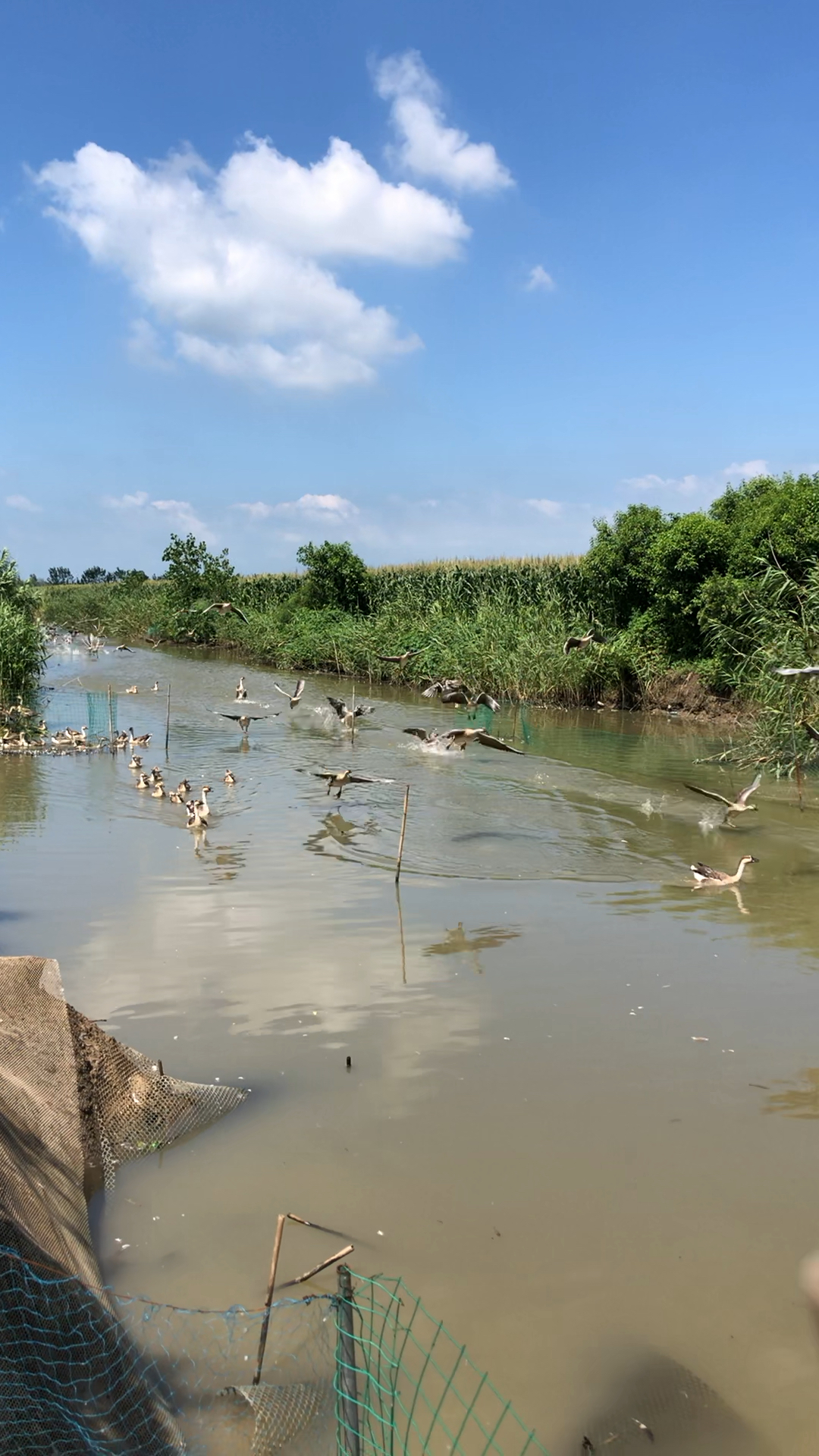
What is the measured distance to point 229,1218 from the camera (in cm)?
443

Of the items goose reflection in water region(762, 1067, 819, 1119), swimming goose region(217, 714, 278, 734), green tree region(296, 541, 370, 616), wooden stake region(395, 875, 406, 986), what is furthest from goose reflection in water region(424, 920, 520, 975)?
green tree region(296, 541, 370, 616)

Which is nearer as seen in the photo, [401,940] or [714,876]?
[401,940]

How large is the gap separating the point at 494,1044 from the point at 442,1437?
292 centimetres

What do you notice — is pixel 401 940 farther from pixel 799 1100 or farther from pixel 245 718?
pixel 245 718

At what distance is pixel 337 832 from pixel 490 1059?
21.0ft

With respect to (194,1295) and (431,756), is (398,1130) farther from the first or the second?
(431,756)

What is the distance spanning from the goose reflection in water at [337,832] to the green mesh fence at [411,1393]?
294 inches

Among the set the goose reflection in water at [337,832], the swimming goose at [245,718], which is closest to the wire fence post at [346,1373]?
the goose reflection in water at [337,832]

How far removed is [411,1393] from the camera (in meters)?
3.55

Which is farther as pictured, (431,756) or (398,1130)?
(431,756)

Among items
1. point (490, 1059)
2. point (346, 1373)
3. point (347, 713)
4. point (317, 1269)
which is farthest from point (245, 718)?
point (346, 1373)

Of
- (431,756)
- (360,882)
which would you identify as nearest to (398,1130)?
(360,882)

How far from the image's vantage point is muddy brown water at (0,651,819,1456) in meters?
4.02

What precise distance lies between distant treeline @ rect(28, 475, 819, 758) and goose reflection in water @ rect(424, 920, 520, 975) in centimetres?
680
